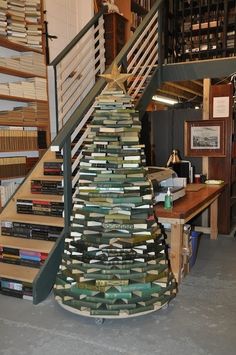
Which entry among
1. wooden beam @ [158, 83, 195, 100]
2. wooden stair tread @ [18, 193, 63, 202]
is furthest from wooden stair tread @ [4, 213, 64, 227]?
wooden beam @ [158, 83, 195, 100]

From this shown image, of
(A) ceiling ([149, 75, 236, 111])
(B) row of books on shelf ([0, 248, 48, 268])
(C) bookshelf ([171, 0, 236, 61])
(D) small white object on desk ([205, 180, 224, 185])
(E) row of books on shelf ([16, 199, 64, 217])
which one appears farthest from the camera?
(A) ceiling ([149, 75, 236, 111])

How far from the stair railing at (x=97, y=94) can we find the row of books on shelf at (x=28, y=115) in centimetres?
32

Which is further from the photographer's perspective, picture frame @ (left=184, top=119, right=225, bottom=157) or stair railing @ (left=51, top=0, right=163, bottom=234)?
picture frame @ (left=184, top=119, right=225, bottom=157)

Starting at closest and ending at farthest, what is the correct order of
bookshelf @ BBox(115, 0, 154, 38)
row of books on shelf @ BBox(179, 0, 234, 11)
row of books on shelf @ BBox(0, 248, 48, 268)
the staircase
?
the staircase → row of books on shelf @ BBox(0, 248, 48, 268) → row of books on shelf @ BBox(179, 0, 234, 11) → bookshelf @ BBox(115, 0, 154, 38)

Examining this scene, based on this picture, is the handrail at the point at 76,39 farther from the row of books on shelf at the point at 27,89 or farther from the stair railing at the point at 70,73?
the row of books on shelf at the point at 27,89

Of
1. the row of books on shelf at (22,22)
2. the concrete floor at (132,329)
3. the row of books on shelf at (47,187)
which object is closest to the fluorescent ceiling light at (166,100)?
the row of books on shelf at (22,22)

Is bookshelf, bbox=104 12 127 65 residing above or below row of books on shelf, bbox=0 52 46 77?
above

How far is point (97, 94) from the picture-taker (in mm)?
2953

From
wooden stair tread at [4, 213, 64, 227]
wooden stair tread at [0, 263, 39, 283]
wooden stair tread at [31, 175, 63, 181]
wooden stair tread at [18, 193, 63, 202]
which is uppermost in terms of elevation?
wooden stair tread at [31, 175, 63, 181]

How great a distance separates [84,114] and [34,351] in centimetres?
178

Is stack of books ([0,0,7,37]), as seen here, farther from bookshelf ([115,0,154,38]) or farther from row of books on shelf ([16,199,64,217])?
bookshelf ([115,0,154,38])

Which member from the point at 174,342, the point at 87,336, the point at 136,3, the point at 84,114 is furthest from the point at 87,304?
the point at 136,3

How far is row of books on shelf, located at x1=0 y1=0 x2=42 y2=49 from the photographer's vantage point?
3712mm

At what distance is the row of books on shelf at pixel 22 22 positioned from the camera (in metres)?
3.71
